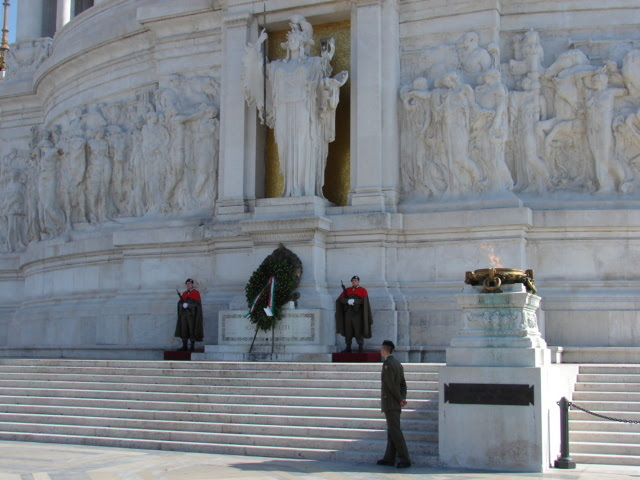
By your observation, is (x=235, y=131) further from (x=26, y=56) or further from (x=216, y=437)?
(x=26, y=56)

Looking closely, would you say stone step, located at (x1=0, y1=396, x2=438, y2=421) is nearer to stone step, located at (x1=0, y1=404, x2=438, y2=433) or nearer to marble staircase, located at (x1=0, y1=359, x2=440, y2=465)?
marble staircase, located at (x1=0, y1=359, x2=440, y2=465)

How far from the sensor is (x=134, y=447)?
14.5 metres

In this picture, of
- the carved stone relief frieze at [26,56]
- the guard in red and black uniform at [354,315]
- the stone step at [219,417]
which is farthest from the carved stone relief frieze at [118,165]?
the stone step at [219,417]

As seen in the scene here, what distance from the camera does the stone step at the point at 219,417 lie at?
1385cm

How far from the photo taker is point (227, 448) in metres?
14.0

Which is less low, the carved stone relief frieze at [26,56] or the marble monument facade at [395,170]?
the carved stone relief frieze at [26,56]

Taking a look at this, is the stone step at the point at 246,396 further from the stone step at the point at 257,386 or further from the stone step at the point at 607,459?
the stone step at the point at 607,459

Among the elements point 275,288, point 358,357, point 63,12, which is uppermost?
point 63,12

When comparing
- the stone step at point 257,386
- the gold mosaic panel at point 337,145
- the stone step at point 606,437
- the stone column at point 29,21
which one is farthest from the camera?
the stone column at point 29,21

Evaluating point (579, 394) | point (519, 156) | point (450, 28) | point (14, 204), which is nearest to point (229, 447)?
point (579, 394)

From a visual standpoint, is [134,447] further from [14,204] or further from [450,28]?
[14,204]

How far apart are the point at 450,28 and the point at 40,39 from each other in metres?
17.9

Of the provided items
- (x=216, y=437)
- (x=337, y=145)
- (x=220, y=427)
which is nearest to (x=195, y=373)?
(x=220, y=427)

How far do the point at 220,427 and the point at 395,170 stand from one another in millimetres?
8780
